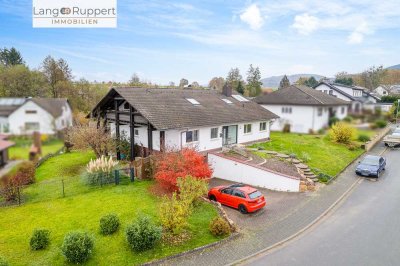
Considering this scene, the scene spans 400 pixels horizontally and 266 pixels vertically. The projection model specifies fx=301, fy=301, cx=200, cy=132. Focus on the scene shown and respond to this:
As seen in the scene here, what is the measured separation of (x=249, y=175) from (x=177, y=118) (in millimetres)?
8143

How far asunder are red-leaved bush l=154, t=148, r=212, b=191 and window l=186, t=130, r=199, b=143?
18.6ft

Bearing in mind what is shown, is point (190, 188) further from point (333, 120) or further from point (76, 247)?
point (333, 120)

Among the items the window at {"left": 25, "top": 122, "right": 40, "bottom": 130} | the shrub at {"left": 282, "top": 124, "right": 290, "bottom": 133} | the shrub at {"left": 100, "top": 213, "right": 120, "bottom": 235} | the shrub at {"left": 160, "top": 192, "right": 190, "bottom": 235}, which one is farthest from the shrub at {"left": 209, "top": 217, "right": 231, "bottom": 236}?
the shrub at {"left": 282, "top": 124, "right": 290, "bottom": 133}

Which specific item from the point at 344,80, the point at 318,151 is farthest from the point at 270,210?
the point at 344,80

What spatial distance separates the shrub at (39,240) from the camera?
556 inches

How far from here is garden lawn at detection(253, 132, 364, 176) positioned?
98.5 feet

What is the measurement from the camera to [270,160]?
94.4 ft

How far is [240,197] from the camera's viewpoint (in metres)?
20.0

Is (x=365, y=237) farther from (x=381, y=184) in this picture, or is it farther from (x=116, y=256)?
(x=116, y=256)

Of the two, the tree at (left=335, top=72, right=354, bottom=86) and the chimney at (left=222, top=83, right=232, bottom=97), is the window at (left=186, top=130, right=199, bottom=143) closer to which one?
the chimney at (left=222, top=83, right=232, bottom=97)

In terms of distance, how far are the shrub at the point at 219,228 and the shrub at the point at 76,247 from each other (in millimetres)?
6392

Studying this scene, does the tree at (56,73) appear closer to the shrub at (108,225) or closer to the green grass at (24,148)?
the green grass at (24,148)

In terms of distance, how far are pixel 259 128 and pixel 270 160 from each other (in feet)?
29.0

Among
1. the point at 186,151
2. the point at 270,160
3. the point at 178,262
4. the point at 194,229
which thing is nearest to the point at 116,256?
the point at 178,262
